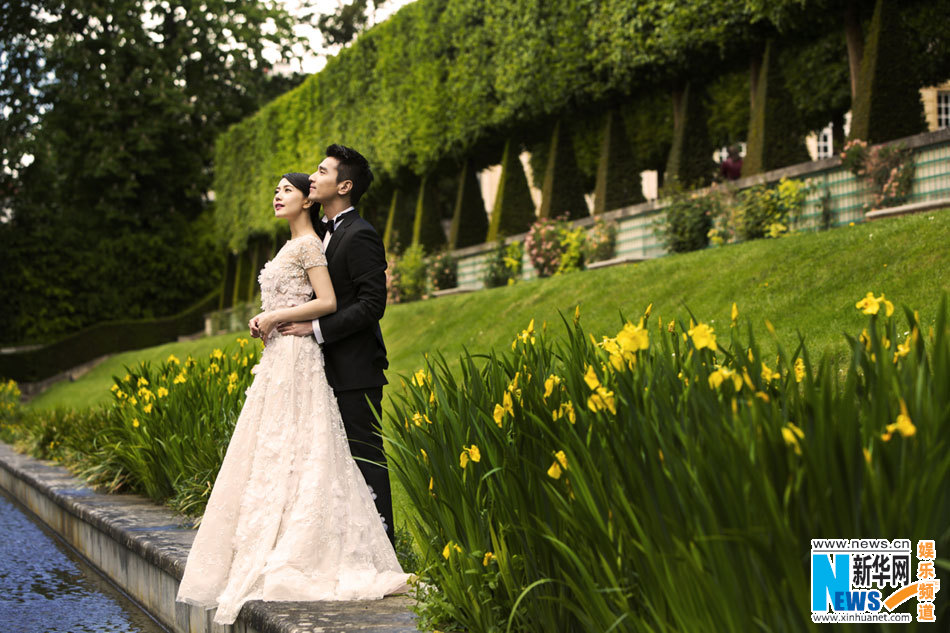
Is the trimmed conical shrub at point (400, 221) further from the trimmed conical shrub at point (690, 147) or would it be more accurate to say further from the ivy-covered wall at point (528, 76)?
the trimmed conical shrub at point (690, 147)

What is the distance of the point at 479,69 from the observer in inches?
779

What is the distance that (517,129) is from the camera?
19.5 m

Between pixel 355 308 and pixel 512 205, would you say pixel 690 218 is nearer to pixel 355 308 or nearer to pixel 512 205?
pixel 512 205

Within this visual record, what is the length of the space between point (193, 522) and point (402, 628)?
2.60 m

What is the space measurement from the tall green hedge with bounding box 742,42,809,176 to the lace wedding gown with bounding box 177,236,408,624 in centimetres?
1090

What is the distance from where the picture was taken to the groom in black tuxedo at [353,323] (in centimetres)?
408

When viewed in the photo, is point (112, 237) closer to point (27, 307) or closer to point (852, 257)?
point (27, 307)

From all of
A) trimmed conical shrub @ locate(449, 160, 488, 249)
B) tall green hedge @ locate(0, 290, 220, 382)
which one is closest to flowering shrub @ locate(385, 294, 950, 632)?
trimmed conical shrub @ locate(449, 160, 488, 249)

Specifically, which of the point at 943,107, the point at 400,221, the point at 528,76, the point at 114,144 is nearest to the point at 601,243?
the point at 528,76

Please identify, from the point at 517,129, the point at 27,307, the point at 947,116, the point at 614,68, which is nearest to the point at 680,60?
the point at 614,68

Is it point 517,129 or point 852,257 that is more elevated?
point 517,129

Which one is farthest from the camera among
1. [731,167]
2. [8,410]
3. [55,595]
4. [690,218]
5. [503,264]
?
[503,264]

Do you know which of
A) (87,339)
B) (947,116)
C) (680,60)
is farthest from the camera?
(87,339)

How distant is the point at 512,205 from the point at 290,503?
15.5 metres
